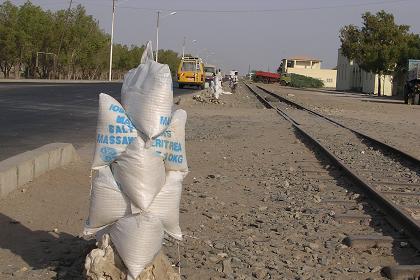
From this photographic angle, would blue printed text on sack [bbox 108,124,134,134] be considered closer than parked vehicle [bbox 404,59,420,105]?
Yes

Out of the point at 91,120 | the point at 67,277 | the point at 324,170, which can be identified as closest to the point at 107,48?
the point at 91,120

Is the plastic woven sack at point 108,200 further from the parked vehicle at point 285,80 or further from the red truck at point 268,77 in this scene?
the red truck at point 268,77

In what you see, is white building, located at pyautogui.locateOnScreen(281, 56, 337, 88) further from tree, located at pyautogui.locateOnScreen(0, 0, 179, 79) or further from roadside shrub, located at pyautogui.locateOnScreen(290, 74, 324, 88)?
tree, located at pyautogui.locateOnScreen(0, 0, 179, 79)

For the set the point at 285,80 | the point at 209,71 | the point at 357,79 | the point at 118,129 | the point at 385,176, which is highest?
the point at 357,79

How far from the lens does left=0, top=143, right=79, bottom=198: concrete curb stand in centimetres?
717

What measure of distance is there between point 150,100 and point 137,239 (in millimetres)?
894

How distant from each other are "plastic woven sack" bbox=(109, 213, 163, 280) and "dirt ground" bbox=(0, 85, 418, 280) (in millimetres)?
762

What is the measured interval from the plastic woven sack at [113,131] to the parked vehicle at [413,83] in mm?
38830

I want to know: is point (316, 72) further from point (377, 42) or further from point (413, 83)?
point (413, 83)

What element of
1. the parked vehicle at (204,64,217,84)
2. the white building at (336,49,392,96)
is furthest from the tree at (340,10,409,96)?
the parked vehicle at (204,64,217,84)

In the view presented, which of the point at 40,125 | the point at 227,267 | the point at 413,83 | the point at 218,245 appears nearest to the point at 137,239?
the point at 227,267

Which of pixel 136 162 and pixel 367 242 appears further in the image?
pixel 367 242

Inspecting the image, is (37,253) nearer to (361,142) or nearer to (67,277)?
(67,277)

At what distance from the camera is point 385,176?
34.0ft
